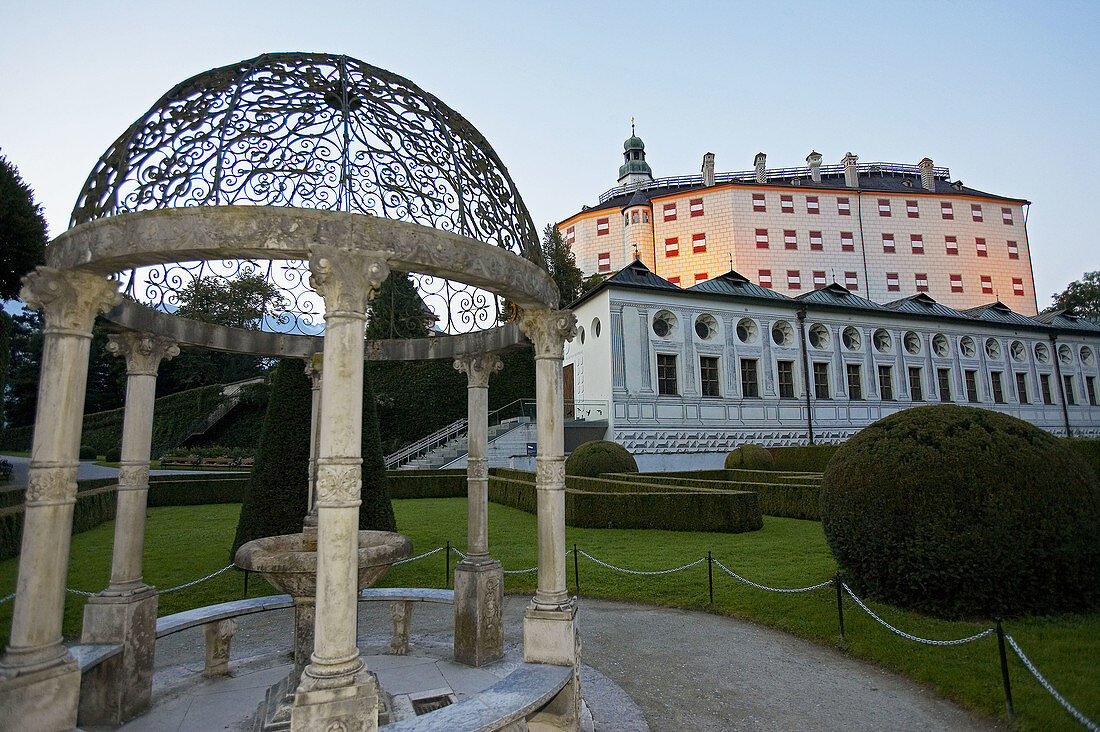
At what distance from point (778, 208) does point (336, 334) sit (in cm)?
4722

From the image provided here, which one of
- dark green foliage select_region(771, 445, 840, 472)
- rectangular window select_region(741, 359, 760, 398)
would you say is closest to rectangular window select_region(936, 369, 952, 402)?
rectangular window select_region(741, 359, 760, 398)

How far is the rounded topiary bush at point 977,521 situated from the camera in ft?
19.8

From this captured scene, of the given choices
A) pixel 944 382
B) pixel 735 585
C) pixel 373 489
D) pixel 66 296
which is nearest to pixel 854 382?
pixel 944 382

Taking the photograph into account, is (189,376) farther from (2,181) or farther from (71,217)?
(71,217)

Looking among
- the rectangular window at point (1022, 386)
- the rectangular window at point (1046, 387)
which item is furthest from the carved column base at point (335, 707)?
the rectangular window at point (1046, 387)

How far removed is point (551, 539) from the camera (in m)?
4.90

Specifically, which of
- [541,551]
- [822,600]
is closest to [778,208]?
[822,600]

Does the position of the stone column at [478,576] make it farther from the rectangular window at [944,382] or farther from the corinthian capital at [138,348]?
the rectangular window at [944,382]

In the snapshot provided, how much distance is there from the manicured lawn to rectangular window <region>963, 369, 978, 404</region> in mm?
22760

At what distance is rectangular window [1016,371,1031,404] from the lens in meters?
32.4

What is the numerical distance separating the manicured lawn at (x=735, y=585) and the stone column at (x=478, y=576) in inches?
89.7

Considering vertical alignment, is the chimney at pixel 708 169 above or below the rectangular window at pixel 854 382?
above

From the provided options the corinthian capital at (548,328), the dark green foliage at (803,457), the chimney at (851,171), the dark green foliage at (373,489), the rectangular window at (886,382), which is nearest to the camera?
the corinthian capital at (548,328)

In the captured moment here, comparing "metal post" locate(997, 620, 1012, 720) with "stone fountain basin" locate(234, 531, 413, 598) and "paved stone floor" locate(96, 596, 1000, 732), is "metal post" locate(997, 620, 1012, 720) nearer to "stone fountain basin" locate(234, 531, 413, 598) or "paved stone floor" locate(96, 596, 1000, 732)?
"paved stone floor" locate(96, 596, 1000, 732)
